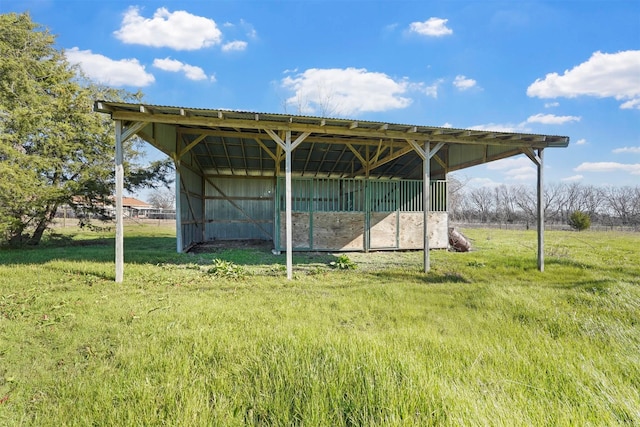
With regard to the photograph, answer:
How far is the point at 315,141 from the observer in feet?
28.7

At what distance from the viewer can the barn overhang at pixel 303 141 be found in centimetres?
572

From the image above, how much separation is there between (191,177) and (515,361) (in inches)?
423

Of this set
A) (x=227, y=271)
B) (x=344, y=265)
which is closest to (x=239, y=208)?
(x=227, y=271)

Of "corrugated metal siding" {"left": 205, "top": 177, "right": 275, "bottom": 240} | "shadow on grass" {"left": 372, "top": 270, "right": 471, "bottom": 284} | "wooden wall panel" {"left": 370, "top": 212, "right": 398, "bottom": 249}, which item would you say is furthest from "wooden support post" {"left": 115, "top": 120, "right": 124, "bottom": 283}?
"corrugated metal siding" {"left": 205, "top": 177, "right": 275, "bottom": 240}

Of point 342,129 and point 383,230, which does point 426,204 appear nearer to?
point 342,129

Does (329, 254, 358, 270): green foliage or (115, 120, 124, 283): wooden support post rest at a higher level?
(115, 120, 124, 283): wooden support post

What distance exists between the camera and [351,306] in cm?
407

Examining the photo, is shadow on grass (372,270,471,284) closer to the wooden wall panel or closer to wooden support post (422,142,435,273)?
wooden support post (422,142,435,273)

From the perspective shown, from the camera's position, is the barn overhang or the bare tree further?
the bare tree

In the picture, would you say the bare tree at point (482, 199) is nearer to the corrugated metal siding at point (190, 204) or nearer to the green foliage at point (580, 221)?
the green foliage at point (580, 221)

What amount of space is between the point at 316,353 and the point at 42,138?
39.2 ft

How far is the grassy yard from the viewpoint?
6.02 feet

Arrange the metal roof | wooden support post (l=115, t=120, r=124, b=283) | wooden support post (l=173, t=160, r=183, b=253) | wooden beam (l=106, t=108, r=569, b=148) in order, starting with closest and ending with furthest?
wooden support post (l=115, t=120, r=124, b=283), wooden beam (l=106, t=108, r=569, b=148), the metal roof, wooden support post (l=173, t=160, r=183, b=253)

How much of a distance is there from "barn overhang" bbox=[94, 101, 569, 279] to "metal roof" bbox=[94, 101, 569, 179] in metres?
0.02
